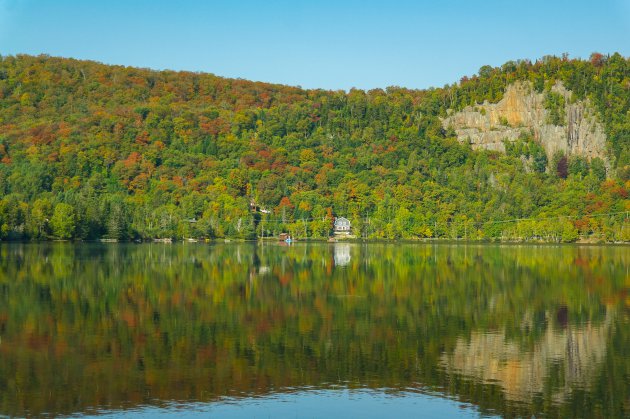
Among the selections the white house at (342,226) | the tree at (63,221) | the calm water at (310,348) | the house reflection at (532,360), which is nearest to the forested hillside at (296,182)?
the white house at (342,226)

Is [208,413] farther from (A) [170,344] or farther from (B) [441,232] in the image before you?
(B) [441,232]

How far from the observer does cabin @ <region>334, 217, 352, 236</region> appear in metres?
174

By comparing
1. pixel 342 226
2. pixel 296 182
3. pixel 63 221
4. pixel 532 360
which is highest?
pixel 296 182

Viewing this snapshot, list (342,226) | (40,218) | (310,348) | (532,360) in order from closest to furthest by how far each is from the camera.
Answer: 1. (532,360)
2. (310,348)
3. (40,218)
4. (342,226)

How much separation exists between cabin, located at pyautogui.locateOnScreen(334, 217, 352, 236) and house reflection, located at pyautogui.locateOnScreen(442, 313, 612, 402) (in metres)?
143

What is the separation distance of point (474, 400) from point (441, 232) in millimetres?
141681

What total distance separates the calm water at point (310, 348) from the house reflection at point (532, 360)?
7cm

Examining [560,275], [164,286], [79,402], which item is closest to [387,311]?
[164,286]

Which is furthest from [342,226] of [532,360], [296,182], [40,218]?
[532,360]

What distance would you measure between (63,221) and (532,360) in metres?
95.8

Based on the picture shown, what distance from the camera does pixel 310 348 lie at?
85.9 ft

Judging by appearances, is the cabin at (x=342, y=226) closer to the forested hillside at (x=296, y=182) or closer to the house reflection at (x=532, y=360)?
the forested hillside at (x=296, y=182)

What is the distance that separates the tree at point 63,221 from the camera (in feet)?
366

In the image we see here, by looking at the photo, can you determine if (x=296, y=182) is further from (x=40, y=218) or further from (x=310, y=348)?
(x=310, y=348)
